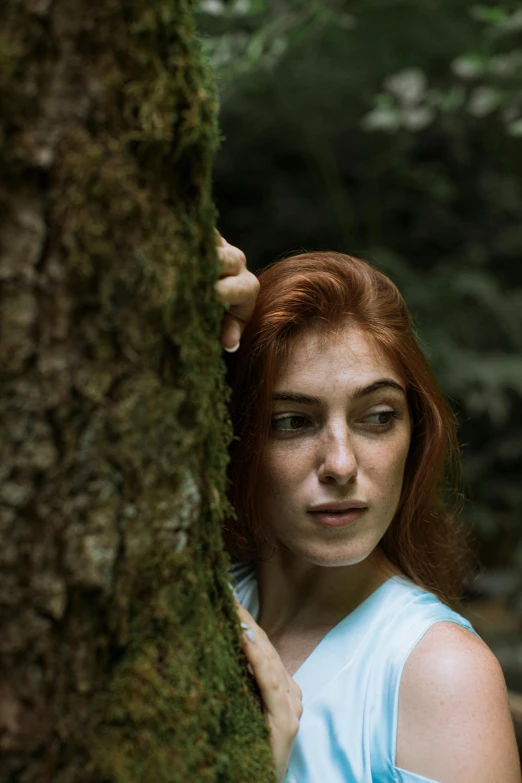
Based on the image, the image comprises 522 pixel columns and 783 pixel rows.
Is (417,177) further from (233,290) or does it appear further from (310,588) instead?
(233,290)

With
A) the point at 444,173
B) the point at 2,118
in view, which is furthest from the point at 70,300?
the point at 444,173

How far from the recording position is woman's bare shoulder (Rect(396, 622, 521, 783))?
49.5 inches

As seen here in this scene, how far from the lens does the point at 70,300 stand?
2.72ft

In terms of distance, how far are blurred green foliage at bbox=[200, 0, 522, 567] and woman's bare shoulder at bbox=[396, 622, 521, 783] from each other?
2.90 metres

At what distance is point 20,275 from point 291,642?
3.60 ft

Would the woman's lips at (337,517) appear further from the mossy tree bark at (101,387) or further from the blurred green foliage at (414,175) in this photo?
the blurred green foliage at (414,175)

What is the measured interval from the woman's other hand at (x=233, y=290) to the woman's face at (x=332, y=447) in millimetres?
249

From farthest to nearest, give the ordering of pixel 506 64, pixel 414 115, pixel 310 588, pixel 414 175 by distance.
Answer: pixel 414 175 < pixel 414 115 < pixel 506 64 < pixel 310 588

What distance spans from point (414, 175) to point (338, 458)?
5095mm

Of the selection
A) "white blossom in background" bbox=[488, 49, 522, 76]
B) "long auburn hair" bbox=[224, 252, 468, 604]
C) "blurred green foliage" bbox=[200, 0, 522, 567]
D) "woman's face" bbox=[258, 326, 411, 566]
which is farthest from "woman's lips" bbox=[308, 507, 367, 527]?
"blurred green foliage" bbox=[200, 0, 522, 567]

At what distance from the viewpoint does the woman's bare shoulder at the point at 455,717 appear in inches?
49.5

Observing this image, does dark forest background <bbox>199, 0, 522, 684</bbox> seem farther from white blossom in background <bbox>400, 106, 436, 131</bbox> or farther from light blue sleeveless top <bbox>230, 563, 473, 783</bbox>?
light blue sleeveless top <bbox>230, 563, 473, 783</bbox>

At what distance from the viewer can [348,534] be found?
1441 millimetres


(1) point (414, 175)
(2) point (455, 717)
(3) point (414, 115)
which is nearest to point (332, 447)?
(2) point (455, 717)
